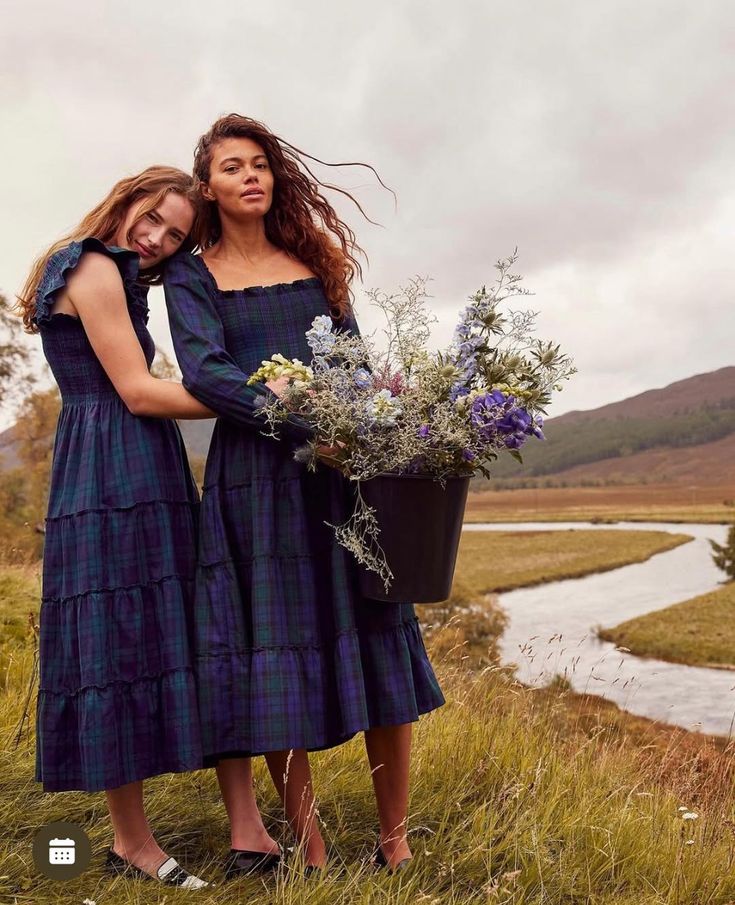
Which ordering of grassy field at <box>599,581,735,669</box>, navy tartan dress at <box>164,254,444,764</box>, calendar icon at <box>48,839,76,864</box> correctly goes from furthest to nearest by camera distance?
grassy field at <box>599,581,735,669</box> < calendar icon at <box>48,839,76,864</box> < navy tartan dress at <box>164,254,444,764</box>

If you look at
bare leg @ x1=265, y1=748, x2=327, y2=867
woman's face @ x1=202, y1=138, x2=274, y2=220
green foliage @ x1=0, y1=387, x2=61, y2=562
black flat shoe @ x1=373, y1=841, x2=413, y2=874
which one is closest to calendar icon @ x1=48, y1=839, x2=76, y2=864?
bare leg @ x1=265, y1=748, x2=327, y2=867

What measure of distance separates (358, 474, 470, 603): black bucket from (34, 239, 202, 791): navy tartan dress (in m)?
0.67

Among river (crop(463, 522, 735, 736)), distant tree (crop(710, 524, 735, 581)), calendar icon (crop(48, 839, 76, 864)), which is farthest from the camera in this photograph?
distant tree (crop(710, 524, 735, 581))

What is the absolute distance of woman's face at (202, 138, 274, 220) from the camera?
9.53 feet

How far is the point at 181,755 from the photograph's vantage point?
8.84ft

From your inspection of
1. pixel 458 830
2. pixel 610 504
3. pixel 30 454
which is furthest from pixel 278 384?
pixel 610 504

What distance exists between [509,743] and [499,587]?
2099 inches

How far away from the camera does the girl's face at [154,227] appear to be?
292cm

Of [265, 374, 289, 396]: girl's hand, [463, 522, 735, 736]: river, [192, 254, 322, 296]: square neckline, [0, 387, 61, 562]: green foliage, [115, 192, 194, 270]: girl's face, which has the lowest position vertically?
[463, 522, 735, 736]: river

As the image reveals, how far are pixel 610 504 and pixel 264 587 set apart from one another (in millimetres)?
112963

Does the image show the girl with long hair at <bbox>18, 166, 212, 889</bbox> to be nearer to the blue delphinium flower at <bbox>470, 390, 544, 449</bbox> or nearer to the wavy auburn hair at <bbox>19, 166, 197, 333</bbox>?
the wavy auburn hair at <bbox>19, 166, 197, 333</bbox>

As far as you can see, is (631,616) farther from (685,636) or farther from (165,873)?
(165,873)

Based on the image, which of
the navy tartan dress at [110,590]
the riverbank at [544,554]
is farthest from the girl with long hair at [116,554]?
the riverbank at [544,554]

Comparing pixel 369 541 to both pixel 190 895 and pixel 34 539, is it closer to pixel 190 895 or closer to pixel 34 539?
pixel 190 895
